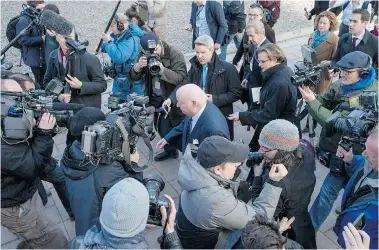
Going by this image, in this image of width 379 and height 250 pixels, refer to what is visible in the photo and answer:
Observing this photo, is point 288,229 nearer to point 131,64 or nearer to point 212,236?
point 212,236

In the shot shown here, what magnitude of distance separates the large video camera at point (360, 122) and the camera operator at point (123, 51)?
112 inches

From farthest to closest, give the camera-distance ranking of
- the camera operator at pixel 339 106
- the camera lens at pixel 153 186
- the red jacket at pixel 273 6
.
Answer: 1. the red jacket at pixel 273 6
2. the camera operator at pixel 339 106
3. the camera lens at pixel 153 186

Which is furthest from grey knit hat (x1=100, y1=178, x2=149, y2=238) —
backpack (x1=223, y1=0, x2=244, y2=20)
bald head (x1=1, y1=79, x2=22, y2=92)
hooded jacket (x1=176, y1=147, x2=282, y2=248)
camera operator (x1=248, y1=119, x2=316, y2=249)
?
backpack (x1=223, y1=0, x2=244, y2=20)

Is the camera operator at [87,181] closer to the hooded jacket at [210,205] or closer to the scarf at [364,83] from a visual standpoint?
the hooded jacket at [210,205]

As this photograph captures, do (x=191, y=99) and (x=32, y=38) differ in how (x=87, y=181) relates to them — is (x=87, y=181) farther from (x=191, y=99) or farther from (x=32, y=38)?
(x=32, y=38)

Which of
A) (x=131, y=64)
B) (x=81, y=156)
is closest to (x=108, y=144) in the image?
(x=81, y=156)

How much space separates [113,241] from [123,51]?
3.53m

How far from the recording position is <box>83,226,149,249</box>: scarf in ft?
6.90

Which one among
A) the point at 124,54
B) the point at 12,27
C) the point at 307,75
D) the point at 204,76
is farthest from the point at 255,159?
the point at 12,27

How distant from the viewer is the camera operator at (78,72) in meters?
4.57

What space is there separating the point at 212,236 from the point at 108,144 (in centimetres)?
98

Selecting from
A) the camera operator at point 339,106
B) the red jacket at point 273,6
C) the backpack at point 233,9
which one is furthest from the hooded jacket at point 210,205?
the red jacket at point 273,6

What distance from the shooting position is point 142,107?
11.7 ft

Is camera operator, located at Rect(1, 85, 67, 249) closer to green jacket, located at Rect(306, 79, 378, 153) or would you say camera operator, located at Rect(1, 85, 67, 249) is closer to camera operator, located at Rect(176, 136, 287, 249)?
camera operator, located at Rect(176, 136, 287, 249)
